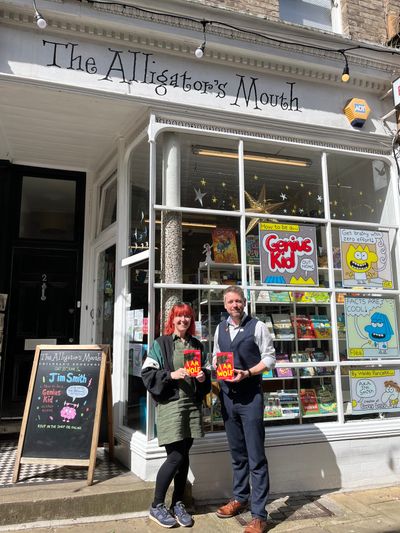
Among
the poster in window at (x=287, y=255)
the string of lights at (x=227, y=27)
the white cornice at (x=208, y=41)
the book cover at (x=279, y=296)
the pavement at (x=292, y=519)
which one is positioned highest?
the string of lights at (x=227, y=27)

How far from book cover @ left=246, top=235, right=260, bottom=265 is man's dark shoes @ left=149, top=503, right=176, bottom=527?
244 cm

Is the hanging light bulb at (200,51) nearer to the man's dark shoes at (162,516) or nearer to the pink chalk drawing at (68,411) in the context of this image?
the pink chalk drawing at (68,411)

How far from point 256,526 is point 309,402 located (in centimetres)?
168

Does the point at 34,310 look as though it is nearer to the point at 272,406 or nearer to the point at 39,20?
the point at 272,406

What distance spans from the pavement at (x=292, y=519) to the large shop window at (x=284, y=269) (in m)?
0.77

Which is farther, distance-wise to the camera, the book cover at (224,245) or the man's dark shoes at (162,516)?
the book cover at (224,245)

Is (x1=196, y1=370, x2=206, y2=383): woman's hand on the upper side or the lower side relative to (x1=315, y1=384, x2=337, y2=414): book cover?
upper

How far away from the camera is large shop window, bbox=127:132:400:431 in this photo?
4.57 metres

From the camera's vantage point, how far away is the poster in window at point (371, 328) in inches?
195

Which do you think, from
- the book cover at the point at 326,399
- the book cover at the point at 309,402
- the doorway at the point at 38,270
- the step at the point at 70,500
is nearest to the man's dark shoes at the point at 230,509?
the step at the point at 70,500

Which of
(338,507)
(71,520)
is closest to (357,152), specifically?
(338,507)

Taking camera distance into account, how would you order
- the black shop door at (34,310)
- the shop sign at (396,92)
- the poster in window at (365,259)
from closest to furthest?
the poster in window at (365,259) < the shop sign at (396,92) < the black shop door at (34,310)

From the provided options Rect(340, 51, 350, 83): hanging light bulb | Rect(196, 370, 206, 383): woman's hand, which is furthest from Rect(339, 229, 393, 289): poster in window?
Rect(196, 370, 206, 383): woman's hand

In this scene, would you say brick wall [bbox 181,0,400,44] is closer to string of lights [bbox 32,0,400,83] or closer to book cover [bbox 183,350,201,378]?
string of lights [bbox 32,0,400,83]
